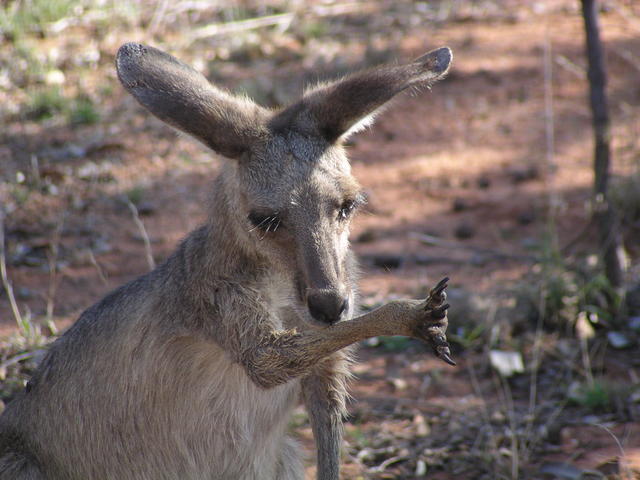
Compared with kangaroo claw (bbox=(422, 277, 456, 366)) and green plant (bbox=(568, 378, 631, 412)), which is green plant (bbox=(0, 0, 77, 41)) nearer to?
green plant (bbox=(568, 378, 631, 412))

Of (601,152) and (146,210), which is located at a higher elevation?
(601,152)

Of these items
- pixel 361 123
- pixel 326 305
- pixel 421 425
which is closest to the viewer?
pixel 326 305

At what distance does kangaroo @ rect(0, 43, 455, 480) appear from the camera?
3.52 meters

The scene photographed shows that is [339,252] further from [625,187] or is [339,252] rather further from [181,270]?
[625,187]

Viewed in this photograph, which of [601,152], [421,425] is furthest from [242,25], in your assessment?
[421,425]

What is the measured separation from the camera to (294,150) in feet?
12.0

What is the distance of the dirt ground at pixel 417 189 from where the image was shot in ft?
16.7

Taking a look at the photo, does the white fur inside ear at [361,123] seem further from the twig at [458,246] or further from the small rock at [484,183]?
the small rock at [484,183]

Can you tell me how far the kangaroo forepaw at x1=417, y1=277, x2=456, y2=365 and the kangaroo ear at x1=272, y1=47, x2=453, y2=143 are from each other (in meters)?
1.08

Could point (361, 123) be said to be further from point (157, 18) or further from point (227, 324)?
point (157, 18)

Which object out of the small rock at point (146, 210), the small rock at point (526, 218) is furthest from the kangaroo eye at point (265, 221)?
the small rock at point (526, 218)

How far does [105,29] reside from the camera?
33.5 ft

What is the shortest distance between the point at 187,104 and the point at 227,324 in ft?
3.21

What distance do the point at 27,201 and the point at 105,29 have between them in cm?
355
